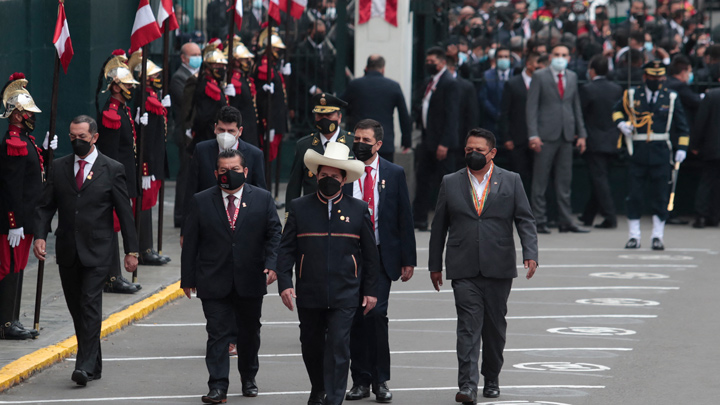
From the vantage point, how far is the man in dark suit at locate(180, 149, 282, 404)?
29.0 feet

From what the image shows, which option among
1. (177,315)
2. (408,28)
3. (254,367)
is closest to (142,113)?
(177,315)

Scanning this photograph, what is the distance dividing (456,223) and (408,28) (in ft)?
34.1

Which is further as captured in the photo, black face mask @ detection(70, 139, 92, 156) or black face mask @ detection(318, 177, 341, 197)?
black face mask @ detection(70, 139, 92, 156)

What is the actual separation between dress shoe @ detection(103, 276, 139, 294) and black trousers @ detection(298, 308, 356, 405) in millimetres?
4321

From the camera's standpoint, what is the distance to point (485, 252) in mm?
8977

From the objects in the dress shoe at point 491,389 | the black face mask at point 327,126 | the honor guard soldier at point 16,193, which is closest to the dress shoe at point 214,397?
the dress shoe at point 491,389

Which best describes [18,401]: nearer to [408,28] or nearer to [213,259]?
[213,259]

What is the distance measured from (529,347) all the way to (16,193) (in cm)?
427

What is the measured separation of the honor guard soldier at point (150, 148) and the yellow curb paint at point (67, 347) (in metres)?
1.26

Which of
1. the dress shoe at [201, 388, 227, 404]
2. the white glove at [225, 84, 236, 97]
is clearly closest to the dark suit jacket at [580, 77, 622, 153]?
the white glove at [225, 84, 236, 97]

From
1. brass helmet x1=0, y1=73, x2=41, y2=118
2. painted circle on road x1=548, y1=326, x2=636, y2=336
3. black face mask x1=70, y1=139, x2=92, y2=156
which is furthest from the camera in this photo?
painted circle on road x1=548, y1=326, x2=636, y2=336

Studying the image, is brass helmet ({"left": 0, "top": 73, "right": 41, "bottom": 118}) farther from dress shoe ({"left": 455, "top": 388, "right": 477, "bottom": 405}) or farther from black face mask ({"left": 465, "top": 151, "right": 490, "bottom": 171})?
dress shoe ({"left": 455, "top": 388, "right": 477, "bottom": 405})

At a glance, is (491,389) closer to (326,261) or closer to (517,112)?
(326,261)

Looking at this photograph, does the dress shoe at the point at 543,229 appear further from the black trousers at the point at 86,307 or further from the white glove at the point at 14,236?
the black trousers at the point at 86,307
